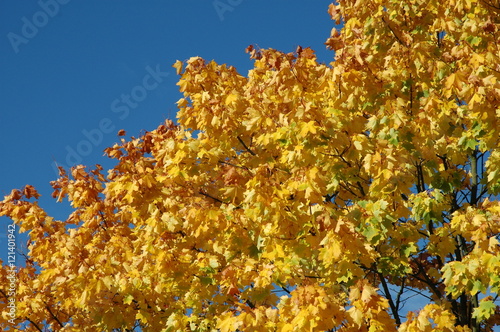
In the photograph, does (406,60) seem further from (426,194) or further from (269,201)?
(269,201)

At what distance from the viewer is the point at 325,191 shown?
7.46 metres

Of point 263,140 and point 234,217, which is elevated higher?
point 263,140

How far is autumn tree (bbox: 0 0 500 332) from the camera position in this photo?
7.45 m

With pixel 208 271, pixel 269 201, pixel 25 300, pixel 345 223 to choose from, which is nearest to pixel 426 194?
pixel 345 223

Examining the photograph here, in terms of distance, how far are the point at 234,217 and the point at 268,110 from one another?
1.94 meters

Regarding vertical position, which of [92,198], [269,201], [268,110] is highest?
[92,198]

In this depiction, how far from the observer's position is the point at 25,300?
1305cm

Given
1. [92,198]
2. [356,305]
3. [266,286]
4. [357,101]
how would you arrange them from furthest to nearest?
[92,198] → [357,101] → [266,286] → [356,305]

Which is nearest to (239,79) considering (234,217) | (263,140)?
(263,140)

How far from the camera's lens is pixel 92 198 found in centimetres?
1285

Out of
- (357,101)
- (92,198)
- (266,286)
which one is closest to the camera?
(266,286)

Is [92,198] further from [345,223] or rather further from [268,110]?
[345,223]

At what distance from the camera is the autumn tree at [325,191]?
7.45m

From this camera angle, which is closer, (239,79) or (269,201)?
(269,201)
